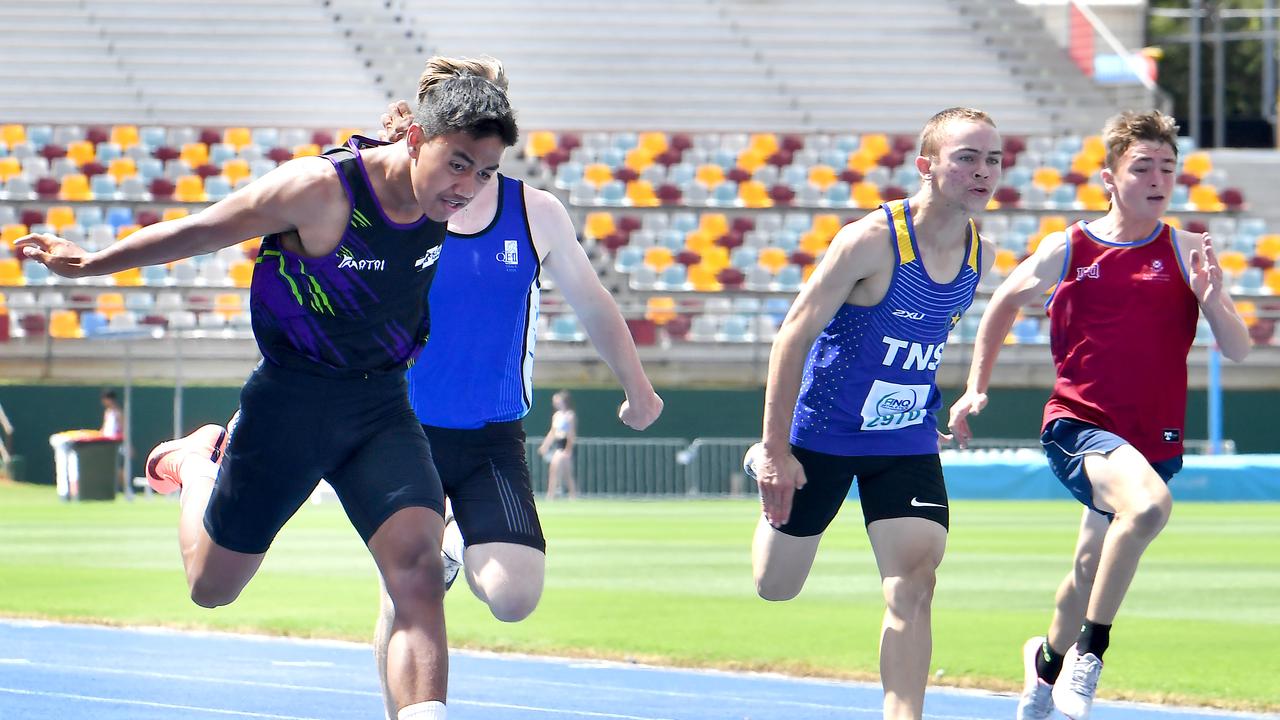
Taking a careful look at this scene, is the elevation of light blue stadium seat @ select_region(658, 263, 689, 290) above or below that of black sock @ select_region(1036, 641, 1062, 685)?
above

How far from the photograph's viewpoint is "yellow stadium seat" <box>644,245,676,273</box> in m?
34.2

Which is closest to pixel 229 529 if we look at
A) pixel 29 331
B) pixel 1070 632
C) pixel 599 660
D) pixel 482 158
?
pixel 482 158

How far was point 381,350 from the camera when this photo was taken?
19.2ft

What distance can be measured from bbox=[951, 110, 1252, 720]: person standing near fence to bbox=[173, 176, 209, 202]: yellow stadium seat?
→ 28855 millimetres

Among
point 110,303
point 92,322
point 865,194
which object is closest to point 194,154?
point 110,303

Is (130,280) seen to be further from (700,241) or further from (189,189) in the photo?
(700,241)

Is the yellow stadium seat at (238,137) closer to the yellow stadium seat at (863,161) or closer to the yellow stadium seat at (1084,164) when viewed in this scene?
the yellow stadium seat at (863,161)

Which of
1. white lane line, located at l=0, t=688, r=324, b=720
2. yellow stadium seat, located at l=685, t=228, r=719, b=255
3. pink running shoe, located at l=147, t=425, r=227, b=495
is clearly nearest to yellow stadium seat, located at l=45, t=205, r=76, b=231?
yellow stadium seat, located at l=685, t=228, r=719, b=255

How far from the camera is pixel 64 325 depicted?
2992cm

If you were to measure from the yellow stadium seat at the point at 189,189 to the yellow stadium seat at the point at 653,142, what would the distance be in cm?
849

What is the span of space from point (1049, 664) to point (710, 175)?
29.7 metres

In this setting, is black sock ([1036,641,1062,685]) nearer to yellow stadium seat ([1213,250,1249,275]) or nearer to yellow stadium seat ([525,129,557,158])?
yellow stadium seat ([1213,250,1249,275])

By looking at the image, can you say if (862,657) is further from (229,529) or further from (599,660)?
(229,529)

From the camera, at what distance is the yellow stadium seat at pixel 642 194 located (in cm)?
3628
